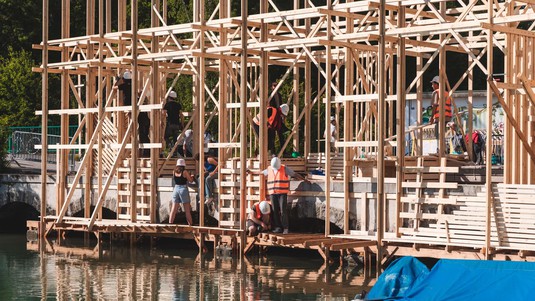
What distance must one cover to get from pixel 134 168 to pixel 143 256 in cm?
246

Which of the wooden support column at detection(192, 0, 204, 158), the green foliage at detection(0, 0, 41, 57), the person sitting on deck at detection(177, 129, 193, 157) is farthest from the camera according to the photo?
the green foliage at detection(0, 0, 41, 57)

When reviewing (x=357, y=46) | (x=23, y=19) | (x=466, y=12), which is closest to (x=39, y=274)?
(x=357, y=46)

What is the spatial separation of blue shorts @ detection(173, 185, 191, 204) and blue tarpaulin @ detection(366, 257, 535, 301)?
1175 cm

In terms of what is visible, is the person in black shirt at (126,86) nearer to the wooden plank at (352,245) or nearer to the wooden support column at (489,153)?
the wooden plank at (352,245)

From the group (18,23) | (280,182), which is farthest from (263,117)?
(18,23)

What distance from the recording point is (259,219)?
1138 inches

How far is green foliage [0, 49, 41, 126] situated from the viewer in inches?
2003

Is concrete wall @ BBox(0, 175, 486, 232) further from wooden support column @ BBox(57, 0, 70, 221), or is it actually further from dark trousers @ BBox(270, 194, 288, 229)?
dark trousers @ BBox(270, 194, 288, 229)

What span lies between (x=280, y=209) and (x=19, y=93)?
24.9 meters

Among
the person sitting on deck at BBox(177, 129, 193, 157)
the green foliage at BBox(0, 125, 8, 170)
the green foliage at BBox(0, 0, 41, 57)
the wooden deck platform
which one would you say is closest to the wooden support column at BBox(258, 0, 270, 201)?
the wooden deck platform

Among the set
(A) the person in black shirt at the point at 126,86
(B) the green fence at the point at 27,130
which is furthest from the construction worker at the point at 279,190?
(B) the green fence at the point at 27,130

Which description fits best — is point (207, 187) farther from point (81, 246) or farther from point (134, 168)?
point (81, 246)

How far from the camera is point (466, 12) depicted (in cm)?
2578

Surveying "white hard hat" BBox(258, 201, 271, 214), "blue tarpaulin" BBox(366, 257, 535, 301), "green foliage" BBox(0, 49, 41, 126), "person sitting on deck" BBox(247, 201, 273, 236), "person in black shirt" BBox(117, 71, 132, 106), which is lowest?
"blue tarpaulin" BBox(366, 257, 535, 301)
